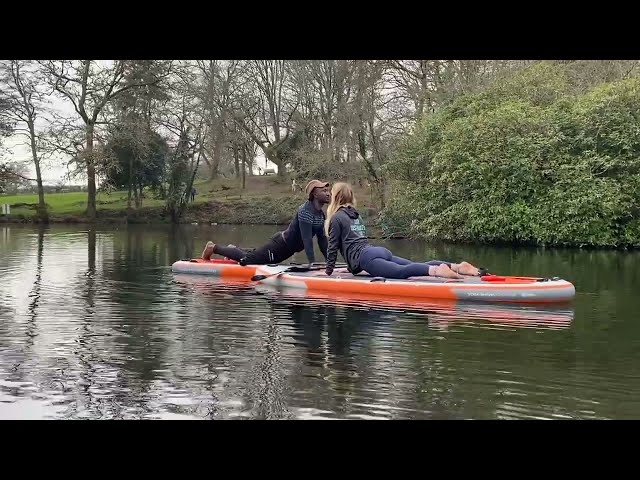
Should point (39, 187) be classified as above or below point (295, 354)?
above

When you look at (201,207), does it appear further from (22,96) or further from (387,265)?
(387,265)

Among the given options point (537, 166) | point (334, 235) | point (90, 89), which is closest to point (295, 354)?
point (334, 235)

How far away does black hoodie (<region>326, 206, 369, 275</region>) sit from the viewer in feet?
36.9

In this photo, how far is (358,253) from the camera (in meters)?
11.5

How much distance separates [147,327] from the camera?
896cm

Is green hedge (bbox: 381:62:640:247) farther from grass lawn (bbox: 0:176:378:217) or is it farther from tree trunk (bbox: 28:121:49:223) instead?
tree trunk (bbox: 28:121:49:223)

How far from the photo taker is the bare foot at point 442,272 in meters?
11.2

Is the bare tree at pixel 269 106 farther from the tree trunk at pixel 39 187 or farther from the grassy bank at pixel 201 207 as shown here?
the tree trunk at pixel 39 187

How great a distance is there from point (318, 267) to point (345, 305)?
2255 millimetres

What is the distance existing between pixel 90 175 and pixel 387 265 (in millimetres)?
28099

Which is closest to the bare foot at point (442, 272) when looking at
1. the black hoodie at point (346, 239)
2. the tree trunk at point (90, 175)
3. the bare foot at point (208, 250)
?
the black hoodie at point (346, 239)
